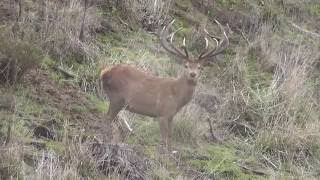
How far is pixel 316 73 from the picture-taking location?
40.2 ft

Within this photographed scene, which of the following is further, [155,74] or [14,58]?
[155,74]

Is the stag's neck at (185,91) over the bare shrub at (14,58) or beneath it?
beneath

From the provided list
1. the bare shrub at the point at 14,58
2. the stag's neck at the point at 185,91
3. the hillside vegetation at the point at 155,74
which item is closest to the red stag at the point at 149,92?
the stag's neck at the point at 185,91

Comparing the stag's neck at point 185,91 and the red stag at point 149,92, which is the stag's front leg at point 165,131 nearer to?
the red stag at point 149,92

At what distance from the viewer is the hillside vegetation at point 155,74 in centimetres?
750

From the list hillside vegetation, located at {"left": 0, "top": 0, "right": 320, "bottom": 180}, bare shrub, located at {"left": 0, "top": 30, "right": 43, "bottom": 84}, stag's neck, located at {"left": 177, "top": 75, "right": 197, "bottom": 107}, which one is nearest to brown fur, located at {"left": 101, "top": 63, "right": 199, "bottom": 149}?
stag's neck, located at {"left": 177, "top": 75, "right": 197, "bottom": 107}

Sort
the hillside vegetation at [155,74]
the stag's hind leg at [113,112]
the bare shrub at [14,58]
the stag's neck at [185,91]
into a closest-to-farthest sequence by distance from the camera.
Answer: the hillside vegetation at [155,74], the bare shrub at [14,58], the stag's hind leg at [113,112], the stag's neck at [185,91]

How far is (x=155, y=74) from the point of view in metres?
10.4

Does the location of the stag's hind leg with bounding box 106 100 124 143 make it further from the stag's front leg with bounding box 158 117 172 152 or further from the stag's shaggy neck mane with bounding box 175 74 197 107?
the stag's shaggy neck mane with bounding box 175 74 197 107

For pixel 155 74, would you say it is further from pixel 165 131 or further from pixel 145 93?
pixel 165 131

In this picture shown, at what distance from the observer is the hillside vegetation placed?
750 cm

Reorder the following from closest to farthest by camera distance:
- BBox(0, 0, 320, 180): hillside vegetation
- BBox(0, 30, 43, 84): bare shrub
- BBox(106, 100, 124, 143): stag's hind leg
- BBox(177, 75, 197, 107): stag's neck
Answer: BBox(0, 0, 320, 180): hillside vegetation → BBox(0, 30, 43, 84): bare shrub → BBox(106, 100, 124, 143): stag's hind leg → BBox(177, 75, 197, 107): stag's neck

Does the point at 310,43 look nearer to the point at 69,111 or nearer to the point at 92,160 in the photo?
the point at 69,111

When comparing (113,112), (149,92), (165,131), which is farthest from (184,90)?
(113,112)
